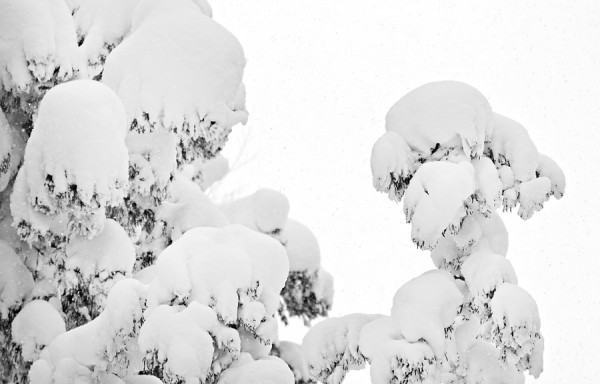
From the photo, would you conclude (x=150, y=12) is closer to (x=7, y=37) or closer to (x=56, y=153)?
(x=7, y=37)

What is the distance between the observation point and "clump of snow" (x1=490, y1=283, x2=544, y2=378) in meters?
6.60

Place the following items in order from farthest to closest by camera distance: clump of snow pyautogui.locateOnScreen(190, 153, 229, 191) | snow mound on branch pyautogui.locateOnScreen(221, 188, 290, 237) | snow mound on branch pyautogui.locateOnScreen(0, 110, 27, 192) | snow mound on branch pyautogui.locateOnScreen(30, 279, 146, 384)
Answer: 1. clump of snow pyautogui.locateOnScreen(190, 153, 229, 191)
2. snow mound on branch pyautogui.locateOnScreen(221, 188, 290, 237)
3. snow mound on branch pyautogui.locateOnScreen(0, 110, 27, 192)
4. snow mound on branch pyautogui.locateOnScreen(30, 279, 146, 384)

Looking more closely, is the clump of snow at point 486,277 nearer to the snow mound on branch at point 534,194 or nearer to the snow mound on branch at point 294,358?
the snow mound on branch at point 534,194

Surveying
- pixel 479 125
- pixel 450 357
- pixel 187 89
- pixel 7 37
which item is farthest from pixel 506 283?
pixel 7 37

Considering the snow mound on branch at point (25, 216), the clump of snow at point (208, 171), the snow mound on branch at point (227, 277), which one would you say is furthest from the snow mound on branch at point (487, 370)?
the clump of snow at point (208, 171)

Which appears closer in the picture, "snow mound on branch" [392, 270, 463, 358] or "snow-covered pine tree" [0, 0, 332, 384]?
"snow-covered pine tree" [0, 0, 332, 384]

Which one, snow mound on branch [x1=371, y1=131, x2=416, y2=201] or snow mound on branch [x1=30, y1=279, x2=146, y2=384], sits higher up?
snow mound on branch [x1=371, y1=131, x2=416, y2=201]

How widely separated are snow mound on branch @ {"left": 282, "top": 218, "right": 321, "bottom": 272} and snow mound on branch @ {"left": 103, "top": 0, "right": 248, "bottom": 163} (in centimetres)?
390

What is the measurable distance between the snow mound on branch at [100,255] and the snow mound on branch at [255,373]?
141 cm

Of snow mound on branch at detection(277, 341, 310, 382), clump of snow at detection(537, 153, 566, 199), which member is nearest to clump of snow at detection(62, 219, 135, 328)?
snow mound on branch at detection(277, 341, 310, 382)

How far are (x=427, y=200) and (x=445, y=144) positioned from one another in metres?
0.72

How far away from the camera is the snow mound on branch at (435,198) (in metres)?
6.75

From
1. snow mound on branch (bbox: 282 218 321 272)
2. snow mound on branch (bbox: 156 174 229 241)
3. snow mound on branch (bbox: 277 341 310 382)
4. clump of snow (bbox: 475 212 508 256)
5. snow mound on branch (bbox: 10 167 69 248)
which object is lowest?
snow mound on branch (bbox: 277 341 310 382)

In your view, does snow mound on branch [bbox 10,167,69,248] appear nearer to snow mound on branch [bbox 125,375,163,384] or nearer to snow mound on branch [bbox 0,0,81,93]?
snow mound on branch [bbox 0,0,81,93]
